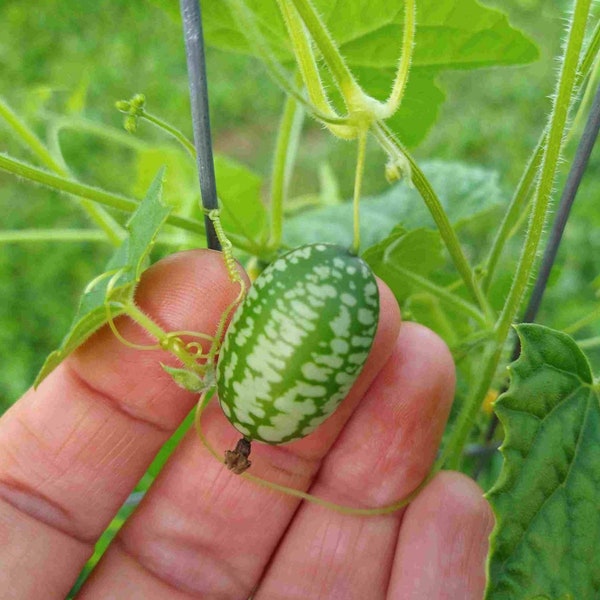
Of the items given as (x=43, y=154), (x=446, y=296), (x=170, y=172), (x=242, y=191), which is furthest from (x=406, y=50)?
(x=170, y=172)

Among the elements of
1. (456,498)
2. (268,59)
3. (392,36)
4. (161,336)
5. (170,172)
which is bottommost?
(456,498)

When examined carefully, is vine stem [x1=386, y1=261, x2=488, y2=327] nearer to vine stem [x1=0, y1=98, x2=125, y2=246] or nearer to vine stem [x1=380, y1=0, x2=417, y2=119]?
vine stem [x1=380, y1=0, x2=417, y2=119]

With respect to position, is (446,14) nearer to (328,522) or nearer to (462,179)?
(462,179)

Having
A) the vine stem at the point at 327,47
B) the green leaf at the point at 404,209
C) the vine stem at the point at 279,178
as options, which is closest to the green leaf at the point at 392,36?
the vine stem at the point at 279,178

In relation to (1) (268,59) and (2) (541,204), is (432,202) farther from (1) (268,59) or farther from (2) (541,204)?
(1) (268,59)

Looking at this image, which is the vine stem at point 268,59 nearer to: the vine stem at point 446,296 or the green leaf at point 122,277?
the green leaf at point 122,277

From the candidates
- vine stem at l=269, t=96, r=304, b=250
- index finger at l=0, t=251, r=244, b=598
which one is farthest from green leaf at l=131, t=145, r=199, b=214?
index finger at l=0, t=251, r=244, b=598
